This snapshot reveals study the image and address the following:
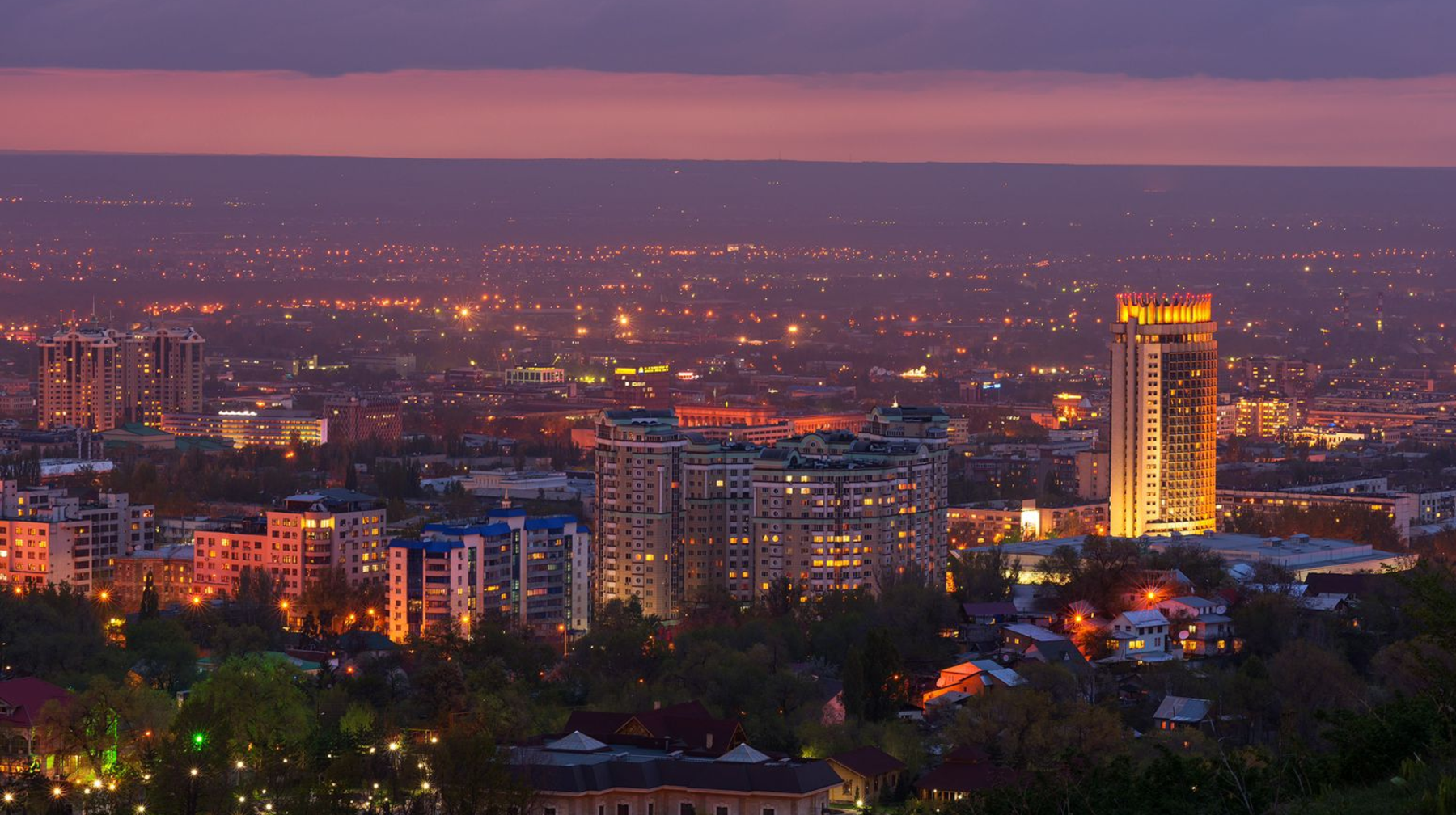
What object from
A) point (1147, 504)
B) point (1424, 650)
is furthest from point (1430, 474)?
point (1424, 650)

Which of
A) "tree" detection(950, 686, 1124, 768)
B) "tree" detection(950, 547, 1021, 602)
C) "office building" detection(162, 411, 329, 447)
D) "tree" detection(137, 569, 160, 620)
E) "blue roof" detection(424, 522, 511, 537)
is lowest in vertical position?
"tree" detection(950, 686, 1124, 768)

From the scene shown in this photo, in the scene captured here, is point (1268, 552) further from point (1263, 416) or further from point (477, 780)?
point (1263, 416)

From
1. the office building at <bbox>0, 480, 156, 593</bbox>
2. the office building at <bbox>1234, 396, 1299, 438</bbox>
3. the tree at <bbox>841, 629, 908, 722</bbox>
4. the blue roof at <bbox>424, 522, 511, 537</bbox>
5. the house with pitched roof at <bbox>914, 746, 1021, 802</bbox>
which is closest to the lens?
the house with pitched roof at <bbox>914, 746, 1021, 802</bbox>

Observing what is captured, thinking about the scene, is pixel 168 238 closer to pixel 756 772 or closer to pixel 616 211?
pixel 616 211

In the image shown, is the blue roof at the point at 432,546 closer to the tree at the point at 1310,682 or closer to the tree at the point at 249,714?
the tree at the point at 249,714

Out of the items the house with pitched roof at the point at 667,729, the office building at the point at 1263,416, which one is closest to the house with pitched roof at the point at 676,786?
the house with pitched roof at the point at 667,729

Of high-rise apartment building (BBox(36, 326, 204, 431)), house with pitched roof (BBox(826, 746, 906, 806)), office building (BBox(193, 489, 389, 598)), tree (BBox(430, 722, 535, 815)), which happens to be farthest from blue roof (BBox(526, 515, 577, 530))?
high-rise apartment building (BBox(36, 326, 204, 431))

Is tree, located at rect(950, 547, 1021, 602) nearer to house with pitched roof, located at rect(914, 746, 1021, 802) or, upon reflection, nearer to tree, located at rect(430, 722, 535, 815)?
house with pitched roof, located at rect(914, 746, 1021, 802)
